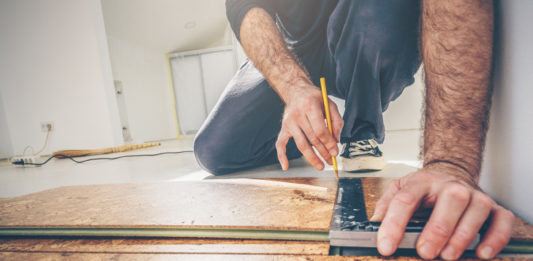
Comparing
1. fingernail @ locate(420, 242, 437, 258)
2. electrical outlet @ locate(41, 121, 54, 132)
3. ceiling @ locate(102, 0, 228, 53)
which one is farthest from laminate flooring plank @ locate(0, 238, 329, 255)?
ceiling @ locate(102, 0, 228, 53)

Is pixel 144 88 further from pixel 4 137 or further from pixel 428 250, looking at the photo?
pixel 428 250

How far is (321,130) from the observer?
0.52 metres

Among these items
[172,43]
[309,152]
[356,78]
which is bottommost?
[309,152]

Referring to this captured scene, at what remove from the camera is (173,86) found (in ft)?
15.2

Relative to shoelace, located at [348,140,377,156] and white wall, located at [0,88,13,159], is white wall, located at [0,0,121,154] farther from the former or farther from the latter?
shoelace, located at [348,140,377,156]

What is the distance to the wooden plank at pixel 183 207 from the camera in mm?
460

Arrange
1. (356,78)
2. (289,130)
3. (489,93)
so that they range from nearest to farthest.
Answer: (489,93) < (289,130) < (356,78)

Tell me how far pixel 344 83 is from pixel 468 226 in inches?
27.7

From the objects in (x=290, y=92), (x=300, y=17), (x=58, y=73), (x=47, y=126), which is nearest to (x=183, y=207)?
(x=290, y=92)

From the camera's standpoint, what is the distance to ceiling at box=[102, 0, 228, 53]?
3412 mm

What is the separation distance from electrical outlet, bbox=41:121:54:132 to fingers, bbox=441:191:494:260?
12.9 feet

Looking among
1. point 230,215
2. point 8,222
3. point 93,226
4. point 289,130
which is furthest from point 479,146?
point 8,222

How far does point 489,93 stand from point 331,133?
286 mm

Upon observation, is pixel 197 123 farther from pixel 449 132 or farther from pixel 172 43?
pixel 449 132
